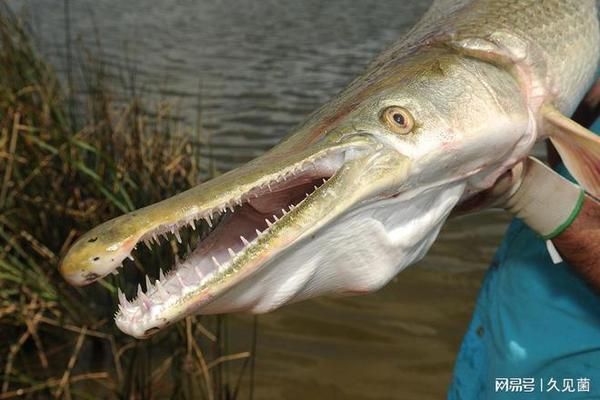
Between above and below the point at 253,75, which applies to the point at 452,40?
above

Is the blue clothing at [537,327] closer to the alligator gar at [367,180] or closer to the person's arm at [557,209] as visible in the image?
the person's arm at [557,209]

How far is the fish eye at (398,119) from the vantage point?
137 centimetres

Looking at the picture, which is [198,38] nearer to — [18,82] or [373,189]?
[18,82]

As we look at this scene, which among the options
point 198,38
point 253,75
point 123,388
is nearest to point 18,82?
point 123,388

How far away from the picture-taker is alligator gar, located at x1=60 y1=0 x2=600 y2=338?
1.20 m

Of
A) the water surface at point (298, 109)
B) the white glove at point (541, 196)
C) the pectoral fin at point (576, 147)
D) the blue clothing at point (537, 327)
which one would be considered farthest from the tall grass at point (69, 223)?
the pectoral fin at point (576, 147)

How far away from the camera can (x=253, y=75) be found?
441 inches

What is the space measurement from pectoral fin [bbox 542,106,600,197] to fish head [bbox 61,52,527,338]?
113 mm

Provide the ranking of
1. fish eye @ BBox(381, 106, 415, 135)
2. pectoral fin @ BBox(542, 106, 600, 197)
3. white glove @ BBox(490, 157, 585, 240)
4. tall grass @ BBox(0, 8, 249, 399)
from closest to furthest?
fish eye @ BBox(381, 106, 415, 135) → pectoral fin @ BBox(542, 106, 600, 197) → white glove @ BBox(490, 157, 585, 240) → tall grass @ BBox(0, 8, 249, 399)

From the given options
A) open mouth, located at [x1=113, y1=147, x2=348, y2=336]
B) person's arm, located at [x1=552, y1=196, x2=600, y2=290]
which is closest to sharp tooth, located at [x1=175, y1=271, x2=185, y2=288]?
open mouth, located at [x1=113, y1=147, x2=348, y2=336]

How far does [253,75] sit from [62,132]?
24.3ft

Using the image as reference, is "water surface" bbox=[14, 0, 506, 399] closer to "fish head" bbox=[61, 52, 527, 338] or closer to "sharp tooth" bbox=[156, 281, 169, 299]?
"fish head" bbox=[61, 52, 527, 338]

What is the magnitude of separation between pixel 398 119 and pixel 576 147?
457 mm

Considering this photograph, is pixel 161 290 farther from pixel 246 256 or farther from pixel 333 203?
pixel 333 203
